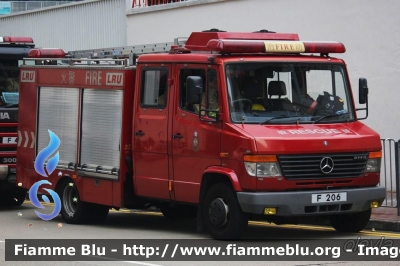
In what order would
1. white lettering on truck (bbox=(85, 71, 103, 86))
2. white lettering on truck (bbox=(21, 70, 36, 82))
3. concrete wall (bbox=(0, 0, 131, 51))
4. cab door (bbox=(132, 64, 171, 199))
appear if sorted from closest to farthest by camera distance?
1. cab door (bbox=(132, 64, 171, 199))
2. white lettering on truck (bbox=(85, 71, 103, 86))
3. white lettering on truck (bbox=(21, 70, 36, 82))
4. concrete wall (bbox=(0, 0, 131, 51))

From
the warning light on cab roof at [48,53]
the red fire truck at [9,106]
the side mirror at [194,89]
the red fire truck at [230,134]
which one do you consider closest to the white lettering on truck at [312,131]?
the red fire truck at [230,134]

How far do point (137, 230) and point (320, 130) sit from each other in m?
3.54

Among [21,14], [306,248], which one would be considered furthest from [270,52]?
[21,14]

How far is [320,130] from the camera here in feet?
39.2

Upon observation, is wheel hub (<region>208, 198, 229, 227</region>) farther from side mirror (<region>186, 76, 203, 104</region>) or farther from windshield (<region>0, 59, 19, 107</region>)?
windshield (<region>0, 59, 19, 107</region>)

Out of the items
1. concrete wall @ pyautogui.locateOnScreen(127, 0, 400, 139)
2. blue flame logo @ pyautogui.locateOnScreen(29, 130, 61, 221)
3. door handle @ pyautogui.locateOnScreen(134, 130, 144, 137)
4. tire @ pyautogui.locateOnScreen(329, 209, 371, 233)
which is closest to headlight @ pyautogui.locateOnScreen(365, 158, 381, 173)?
tire @ pyautogui.locateOnScreen(329, 209, 371, 233)

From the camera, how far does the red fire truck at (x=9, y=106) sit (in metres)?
17.1

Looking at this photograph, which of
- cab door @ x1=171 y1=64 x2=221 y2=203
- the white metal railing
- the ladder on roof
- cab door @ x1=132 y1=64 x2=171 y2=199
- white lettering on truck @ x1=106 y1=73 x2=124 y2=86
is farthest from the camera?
the white metal railing

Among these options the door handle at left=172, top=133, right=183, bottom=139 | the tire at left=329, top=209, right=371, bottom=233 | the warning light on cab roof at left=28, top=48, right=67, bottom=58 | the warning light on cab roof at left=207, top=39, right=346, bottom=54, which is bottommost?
the tire at left=329, top=209, right=371, bottom=233

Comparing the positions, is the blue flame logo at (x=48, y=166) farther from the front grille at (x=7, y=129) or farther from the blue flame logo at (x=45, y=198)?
the front grille at (x=7, y=129)

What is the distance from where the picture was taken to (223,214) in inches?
467

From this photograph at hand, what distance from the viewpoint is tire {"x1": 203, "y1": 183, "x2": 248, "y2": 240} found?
38.4 feet

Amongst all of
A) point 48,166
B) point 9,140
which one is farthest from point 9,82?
point 48,166

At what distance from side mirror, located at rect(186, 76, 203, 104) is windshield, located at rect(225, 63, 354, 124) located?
0.39 meters
